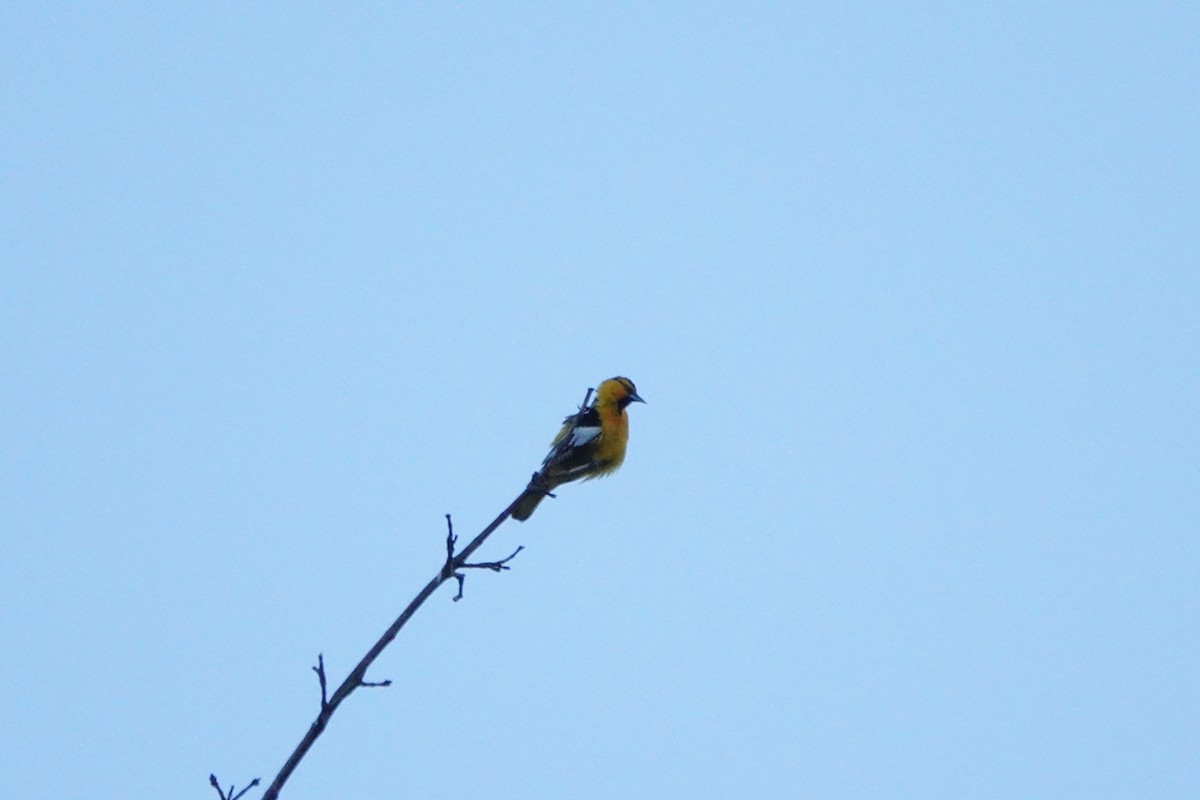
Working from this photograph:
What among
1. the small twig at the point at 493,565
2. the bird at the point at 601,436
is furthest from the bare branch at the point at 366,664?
the bird at the point at 601,436

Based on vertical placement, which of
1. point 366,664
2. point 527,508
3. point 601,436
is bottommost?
point 366,664

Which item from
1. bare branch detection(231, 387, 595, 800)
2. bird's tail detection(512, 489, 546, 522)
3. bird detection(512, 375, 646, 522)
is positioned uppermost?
bird detection(512, 375, 646, 522)

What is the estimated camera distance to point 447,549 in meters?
3.70

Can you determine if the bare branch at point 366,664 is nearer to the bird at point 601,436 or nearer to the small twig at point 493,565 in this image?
the small twig at point 493,565

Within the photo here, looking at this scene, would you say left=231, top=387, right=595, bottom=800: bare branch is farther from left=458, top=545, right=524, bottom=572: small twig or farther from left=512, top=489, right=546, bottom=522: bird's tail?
left=512, top=489, right=546, bottom=522: bird's tail

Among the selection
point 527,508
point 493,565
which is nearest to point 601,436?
point 527,508

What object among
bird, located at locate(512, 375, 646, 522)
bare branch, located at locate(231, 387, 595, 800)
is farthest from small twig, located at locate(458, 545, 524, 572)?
bird, located at locate(512, 375, 646, 522)

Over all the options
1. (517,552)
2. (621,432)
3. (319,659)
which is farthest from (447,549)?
(621,432)

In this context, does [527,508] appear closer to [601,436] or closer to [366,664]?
[601,436]

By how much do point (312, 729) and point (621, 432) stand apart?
4.67 meters

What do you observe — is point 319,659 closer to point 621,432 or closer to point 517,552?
point 517,552

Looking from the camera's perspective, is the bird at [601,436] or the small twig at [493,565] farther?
the bird at [601,436]

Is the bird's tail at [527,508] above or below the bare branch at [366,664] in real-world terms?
above

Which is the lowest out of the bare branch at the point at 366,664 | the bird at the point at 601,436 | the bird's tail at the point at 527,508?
the bare branch at the point at 366,664
